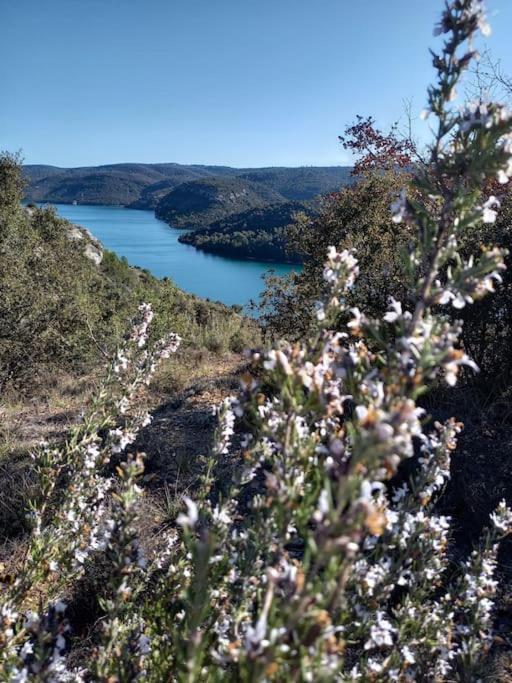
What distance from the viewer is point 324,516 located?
1.19 meters

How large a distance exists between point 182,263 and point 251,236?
1348 cm

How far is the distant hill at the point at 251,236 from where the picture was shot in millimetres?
72062

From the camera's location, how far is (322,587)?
129 centimetres

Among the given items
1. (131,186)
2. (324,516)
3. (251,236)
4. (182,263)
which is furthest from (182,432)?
(131,186)

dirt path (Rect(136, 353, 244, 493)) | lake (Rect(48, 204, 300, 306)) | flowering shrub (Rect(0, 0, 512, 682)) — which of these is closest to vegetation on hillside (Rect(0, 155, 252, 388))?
dirt path (Rect(136, 353, 244, 493))

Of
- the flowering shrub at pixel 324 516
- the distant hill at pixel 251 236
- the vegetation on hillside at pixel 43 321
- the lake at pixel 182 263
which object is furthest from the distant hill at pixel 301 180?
the flowering shrub at pixel 324 516

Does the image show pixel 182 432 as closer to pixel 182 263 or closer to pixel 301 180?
pixel 182 263

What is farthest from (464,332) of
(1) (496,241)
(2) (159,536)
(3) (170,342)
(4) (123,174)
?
(4) (123,174)

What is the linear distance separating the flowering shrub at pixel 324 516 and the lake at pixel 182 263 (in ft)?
99.3

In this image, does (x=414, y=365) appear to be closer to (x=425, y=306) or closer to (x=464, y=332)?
(x=425, y=306)

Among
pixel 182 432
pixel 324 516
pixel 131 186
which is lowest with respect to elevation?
pixel 182 432

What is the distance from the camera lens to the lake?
5702cm

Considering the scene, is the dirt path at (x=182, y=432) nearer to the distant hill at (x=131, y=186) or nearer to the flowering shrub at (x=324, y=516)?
the flowering shrub at (x=324, y=516)

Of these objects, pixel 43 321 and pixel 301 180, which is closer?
pixel 43 321
